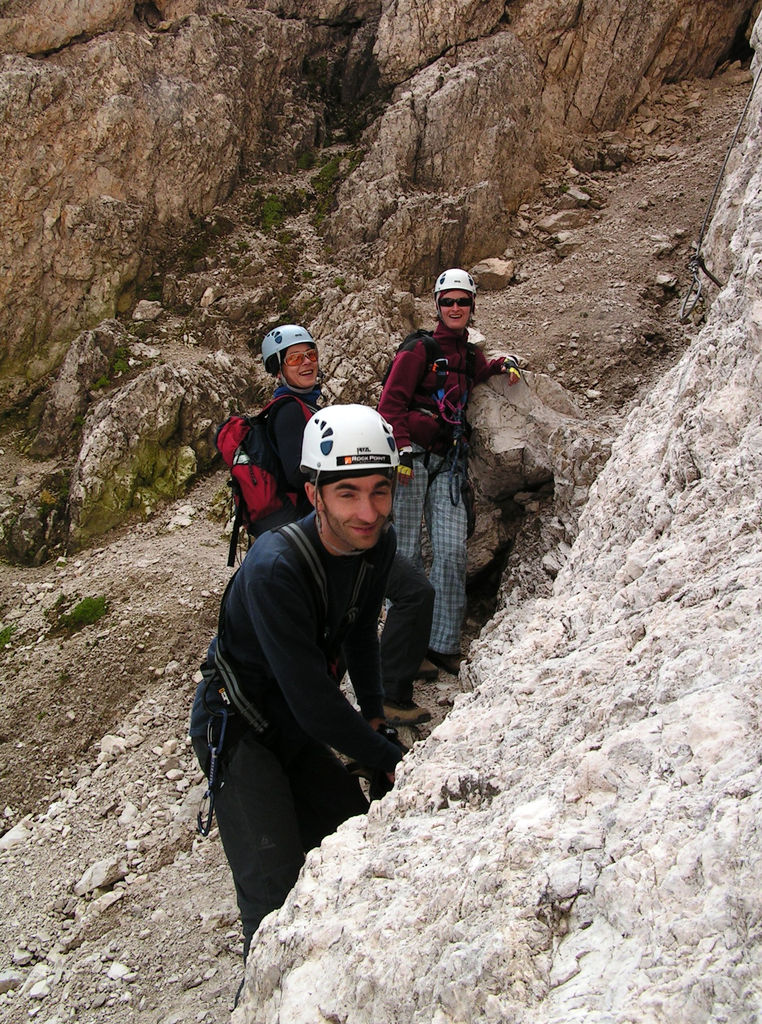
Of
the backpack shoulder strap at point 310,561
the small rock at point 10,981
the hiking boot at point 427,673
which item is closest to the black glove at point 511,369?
the hiking boot at point 427,673

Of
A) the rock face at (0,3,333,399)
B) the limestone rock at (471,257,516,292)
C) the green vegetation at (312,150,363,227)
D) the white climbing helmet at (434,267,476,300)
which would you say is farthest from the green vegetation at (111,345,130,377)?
the white climbing helmet at (434,267,476,300)

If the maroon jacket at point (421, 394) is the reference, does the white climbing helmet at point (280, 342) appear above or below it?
above

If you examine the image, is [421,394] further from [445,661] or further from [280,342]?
[445,661]

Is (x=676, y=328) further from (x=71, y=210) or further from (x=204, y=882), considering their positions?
(x=71, y=210)

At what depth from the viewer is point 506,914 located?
5.94 ft

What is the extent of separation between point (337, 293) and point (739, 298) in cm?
1056

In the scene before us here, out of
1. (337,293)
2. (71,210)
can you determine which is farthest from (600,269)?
(71,210)

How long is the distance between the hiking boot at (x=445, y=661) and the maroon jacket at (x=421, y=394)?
2.19 metres

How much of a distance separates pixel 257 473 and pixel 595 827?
171 inches

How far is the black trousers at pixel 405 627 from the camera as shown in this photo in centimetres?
596

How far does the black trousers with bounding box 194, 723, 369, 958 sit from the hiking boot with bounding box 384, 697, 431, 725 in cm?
189

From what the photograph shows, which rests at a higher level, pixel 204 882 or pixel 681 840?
pixel 681 840

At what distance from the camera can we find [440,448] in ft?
23.2

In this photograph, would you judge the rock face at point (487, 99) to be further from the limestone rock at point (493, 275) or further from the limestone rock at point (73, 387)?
the limestone rock at point (73, 387)
